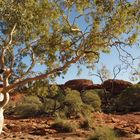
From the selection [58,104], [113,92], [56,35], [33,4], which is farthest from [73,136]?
[113,92]

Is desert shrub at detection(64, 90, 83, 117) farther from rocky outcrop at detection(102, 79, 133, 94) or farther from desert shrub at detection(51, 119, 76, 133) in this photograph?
rocky outcrop at detection(102, 79, 133, 94)

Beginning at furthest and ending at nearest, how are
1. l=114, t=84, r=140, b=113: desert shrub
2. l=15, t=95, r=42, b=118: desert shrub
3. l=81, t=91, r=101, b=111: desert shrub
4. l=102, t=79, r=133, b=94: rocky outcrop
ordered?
l=102, t=79, r=133, b=94: rocky outcrop → l=114, t=84, r=140, b=113: desert shrub → l=81, t=91, r=101, b=111: desert shrub → l=15, t=95, r=42, b=118: desert shrub

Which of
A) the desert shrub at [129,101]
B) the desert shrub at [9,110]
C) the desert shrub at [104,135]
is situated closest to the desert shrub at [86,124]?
the desert shrub at [104,135]

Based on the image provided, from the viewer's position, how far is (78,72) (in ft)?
56.8

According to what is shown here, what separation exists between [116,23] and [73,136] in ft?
18.8

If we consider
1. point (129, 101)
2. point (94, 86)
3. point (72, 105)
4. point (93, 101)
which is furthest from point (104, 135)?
point (94, 86)

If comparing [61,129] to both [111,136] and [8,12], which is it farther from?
[8,12]

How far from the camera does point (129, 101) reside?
106ft

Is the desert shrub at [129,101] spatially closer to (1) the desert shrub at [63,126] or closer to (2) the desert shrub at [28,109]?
(2) the desert shrub at [28,109]

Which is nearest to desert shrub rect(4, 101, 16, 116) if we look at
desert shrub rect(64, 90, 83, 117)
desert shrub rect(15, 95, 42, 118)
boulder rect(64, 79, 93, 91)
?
desert shrub rect(15, 95, 42, 118)

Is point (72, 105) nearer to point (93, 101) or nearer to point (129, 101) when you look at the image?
point (93, 101)

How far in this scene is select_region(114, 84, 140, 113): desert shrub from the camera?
101 feet

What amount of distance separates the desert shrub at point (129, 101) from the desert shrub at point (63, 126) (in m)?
10.6

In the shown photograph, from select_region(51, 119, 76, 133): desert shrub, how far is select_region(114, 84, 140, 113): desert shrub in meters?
10.6
